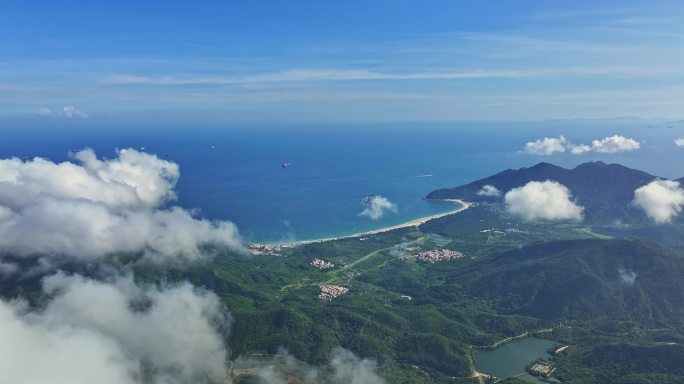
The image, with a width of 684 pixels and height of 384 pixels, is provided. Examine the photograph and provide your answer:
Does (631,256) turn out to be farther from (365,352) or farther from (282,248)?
(282,248)

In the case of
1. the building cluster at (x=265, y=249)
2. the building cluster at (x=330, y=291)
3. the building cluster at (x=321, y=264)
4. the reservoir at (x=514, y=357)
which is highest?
the building cluster at (x=265, y=249)

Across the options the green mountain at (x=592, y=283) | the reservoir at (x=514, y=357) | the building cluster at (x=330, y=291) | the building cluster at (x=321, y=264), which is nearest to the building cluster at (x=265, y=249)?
the building cluster at (x=321, y=264)

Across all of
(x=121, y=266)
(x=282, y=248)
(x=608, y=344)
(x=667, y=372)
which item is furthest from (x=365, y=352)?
(x=282, y=248)

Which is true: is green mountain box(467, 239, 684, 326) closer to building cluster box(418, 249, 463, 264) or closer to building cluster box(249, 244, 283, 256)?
building cluster box(418, 249, 463, 264)

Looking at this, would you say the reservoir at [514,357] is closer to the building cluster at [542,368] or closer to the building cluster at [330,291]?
the building cluster at [542,368]

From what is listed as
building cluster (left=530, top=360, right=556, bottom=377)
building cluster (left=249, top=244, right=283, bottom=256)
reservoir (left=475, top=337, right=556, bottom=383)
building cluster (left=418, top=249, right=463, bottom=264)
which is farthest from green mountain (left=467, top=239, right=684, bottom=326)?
building cluster (left=249, top=244, right=283, bottom=256)

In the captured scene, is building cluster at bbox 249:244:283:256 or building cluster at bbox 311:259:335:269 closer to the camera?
building cluster at bbox 311:259:335:269
